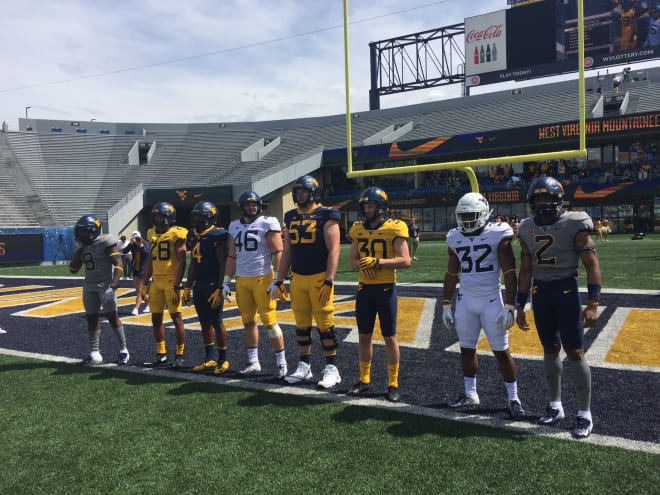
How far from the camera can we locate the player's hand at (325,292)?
5411 millimetres

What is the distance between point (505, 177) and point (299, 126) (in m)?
20.4

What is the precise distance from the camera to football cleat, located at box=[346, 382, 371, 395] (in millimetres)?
5184

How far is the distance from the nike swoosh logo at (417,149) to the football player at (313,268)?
3316cm

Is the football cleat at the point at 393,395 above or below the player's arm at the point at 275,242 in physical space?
below

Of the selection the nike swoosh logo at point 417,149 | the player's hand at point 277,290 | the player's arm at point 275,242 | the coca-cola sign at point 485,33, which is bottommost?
the player's hand at point 277,290

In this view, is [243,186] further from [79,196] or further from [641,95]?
[641,95]

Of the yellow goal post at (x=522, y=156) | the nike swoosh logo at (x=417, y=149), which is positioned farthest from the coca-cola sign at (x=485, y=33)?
the yellow goal post at (x=522, y=156)

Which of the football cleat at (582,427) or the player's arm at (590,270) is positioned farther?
the player's arm at (590,270)

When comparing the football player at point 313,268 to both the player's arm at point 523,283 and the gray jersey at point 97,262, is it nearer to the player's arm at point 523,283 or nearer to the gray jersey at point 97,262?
the player's arm at point 523,283

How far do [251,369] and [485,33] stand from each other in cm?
3802

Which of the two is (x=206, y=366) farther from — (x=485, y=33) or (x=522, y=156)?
(x=485, y=33)

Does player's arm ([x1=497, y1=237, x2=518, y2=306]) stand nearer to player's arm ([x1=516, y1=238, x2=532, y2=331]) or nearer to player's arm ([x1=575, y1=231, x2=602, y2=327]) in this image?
player's arm ([x1=516, y1=238, x2=532, y2=331])

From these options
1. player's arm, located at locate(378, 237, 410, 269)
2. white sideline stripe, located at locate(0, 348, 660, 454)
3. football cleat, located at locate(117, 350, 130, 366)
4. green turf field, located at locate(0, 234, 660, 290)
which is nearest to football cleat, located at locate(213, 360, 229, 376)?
white sideline stripe, located at locate(0, 348, 660, 454)

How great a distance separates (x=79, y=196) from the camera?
39.3 meters
